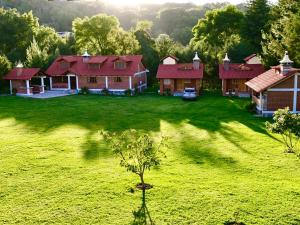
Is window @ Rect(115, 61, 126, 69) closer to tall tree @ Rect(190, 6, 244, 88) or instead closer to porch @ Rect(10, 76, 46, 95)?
porch @ Rect(10, 76, 46, 95)

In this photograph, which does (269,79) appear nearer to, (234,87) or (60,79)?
(234,87)

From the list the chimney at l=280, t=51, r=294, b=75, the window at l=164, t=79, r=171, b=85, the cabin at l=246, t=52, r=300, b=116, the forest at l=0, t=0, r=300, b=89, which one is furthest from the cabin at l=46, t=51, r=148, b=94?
the chimney at l=280, t=51, r=294, b=75

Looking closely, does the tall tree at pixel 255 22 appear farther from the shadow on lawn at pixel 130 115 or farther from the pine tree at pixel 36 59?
the pine tree at pixel 36 59

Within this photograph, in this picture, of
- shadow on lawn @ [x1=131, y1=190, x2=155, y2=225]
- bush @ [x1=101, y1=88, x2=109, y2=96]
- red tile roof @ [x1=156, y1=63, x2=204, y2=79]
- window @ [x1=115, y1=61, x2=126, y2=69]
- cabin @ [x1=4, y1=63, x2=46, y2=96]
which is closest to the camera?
shadow on lawn @ [x1=131, y1=190, x2=155, y2=225]

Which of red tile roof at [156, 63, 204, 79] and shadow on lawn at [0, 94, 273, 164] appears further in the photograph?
red tile roof at [156, 63, 204, 79]

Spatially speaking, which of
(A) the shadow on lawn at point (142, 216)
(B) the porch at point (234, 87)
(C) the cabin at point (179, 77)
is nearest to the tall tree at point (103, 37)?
(C) the cabin at point (179, 77)

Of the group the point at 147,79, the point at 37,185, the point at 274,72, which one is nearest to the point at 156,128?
the point at 37,185
